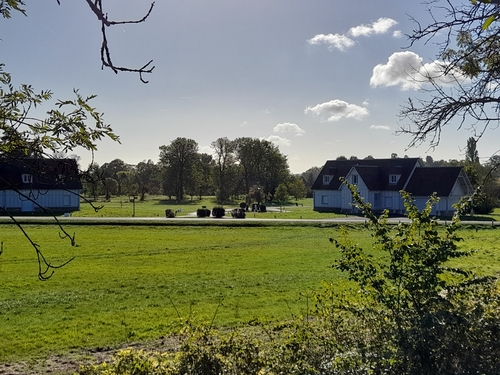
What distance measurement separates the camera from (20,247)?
24156 mm

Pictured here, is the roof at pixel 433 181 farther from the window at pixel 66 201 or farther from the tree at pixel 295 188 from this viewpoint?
the window at pixel 66 201

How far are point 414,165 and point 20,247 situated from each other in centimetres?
4433

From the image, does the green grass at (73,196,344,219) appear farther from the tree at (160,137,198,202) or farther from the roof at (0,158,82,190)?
the roof at (0,158,82,190)

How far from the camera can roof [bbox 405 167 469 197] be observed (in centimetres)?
4741

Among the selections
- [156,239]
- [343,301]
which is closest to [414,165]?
[156,239]

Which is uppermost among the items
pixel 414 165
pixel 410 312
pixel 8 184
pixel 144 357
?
pixel 414 165

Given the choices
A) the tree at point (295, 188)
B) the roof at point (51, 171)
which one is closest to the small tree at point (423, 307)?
the roof at point (51, 171)

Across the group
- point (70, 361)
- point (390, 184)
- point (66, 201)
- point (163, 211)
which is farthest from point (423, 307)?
point (66, 201)

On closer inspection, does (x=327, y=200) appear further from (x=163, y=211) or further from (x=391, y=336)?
(x=391, y=336)

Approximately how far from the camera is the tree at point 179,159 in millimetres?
83562

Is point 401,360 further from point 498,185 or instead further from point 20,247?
point 498,185

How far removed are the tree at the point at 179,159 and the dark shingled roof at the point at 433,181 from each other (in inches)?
1789

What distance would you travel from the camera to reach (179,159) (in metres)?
83.6

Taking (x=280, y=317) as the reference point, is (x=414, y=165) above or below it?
above
